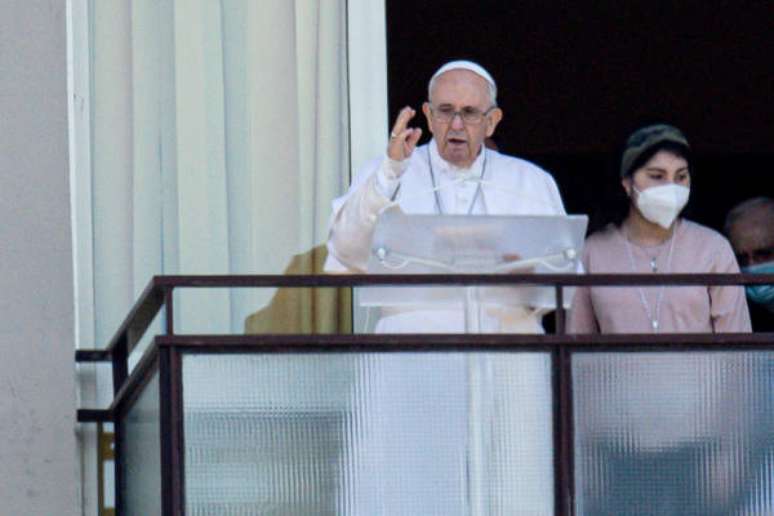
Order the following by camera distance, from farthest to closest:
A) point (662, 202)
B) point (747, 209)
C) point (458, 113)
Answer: point (747, 209) < point (662, 202) < point (458, 113)

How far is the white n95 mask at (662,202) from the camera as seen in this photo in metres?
7.67

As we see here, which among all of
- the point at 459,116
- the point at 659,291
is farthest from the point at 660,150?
the point at 459,116

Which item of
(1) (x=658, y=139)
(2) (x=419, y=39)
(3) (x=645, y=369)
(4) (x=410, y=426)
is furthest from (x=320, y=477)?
(2) (x=419, y=39)

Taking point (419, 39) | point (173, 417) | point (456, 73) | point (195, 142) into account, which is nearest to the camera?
point (173, 417)

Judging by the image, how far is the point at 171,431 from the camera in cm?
697

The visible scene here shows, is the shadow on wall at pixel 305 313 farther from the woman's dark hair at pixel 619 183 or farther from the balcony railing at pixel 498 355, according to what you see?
the balcony railing at pixel 498 355

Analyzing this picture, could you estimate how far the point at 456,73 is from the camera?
762cm

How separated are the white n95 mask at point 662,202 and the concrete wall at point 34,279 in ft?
6.43

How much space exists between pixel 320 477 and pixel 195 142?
1768 millimetres


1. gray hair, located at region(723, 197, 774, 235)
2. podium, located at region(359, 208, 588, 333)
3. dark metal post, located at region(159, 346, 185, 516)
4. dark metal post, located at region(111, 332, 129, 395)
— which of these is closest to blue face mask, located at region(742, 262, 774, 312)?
gray hair, located at region(723, 197, 774, 235)

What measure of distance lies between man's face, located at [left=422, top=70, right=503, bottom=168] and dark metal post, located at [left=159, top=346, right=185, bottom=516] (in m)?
1.18

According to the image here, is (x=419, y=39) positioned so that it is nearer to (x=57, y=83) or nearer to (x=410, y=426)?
(x=57, y=83)

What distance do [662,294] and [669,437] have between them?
25.4 inches

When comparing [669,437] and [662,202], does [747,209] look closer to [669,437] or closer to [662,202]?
[662,202]
